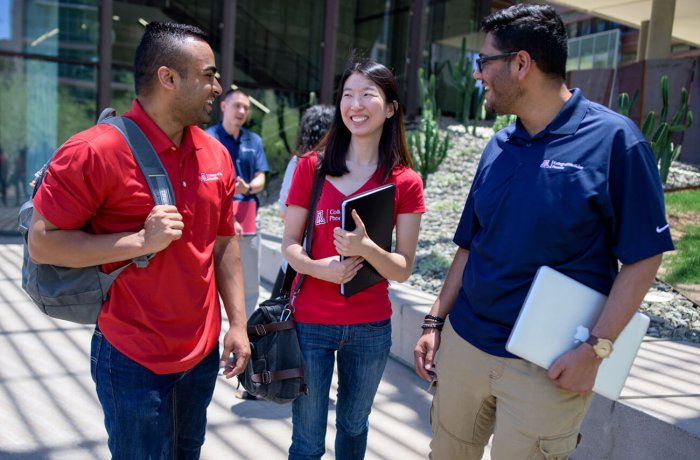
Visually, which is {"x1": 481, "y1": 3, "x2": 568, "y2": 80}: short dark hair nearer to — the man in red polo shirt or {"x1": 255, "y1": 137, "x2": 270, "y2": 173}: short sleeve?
the man in red polo shirt

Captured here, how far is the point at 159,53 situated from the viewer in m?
2.02

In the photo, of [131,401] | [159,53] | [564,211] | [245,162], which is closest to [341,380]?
[131,401]

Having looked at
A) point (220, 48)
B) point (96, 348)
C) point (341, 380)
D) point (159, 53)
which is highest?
point (220, 48)

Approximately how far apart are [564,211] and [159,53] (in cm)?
130

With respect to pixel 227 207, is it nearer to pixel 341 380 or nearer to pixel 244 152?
pixel 341 380

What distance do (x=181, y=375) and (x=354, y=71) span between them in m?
1.33

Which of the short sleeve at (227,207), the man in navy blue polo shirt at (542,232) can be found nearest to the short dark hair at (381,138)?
the short sleeve at (227,207)

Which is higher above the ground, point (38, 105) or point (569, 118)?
point (569, 118)

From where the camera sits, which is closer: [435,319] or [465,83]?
[435,319]

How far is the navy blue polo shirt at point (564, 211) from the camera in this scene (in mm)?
1850

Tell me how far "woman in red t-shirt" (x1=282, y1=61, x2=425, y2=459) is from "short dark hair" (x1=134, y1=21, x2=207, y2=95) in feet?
2.39

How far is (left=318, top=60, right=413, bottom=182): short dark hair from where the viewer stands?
8.50 ft

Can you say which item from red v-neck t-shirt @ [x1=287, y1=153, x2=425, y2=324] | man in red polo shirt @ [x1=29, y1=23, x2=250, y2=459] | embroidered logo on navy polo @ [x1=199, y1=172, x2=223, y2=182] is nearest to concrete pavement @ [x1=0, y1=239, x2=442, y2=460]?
red v-neck t-shirt @ [x1=287, y1=153, x2=425, y2=324]

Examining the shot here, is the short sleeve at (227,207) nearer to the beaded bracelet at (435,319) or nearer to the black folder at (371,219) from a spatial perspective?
the black folder at (371,219)
